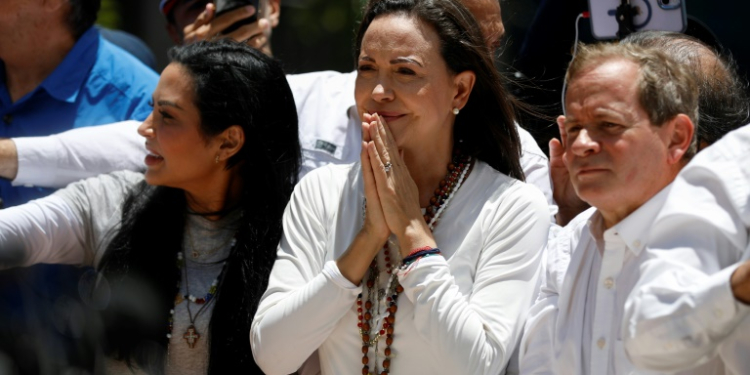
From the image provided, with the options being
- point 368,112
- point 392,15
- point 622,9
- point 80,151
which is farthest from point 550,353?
point 80,151

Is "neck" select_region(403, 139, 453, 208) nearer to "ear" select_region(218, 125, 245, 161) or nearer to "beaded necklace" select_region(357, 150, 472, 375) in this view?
"beaded necklace" select_region(357, 150, 472, 375)

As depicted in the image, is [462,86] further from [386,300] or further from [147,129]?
[147,129]

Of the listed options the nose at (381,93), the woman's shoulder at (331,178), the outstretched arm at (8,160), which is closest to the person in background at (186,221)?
the outstretched arm at (8,160)

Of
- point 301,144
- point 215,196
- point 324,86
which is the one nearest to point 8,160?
point 215,196

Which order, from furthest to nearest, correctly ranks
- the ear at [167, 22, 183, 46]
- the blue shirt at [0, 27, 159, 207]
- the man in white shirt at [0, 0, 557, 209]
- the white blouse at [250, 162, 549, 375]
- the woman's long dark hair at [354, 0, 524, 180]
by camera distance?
the ear at [167, 22, 183, 46] → the blue shirt at [0, 27, 159, 207] → the man in white shirt at [0, 0, 557, 209] → the woman's long dark hair at [354, 0, 524, 180] → the white blouse at [250, 162, 549, 375]

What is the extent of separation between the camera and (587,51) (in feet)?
7.82

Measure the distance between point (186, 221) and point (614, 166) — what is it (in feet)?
5.30

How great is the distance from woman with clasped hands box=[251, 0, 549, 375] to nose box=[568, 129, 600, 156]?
1.57 ft

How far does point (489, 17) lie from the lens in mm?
3459

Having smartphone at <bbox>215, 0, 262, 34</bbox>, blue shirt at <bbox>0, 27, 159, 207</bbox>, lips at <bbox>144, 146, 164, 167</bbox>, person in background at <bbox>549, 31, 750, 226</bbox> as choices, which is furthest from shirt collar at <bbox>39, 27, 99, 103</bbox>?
person in background at <bbox>549, 31, 750, 226</bbox>

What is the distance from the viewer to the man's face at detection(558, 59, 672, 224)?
223cm

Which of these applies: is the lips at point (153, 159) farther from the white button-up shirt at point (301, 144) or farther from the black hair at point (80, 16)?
the black hair at point (80, 16)

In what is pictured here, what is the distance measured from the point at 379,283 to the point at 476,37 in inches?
29.6

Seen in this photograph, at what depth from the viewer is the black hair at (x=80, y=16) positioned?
3910 mm
